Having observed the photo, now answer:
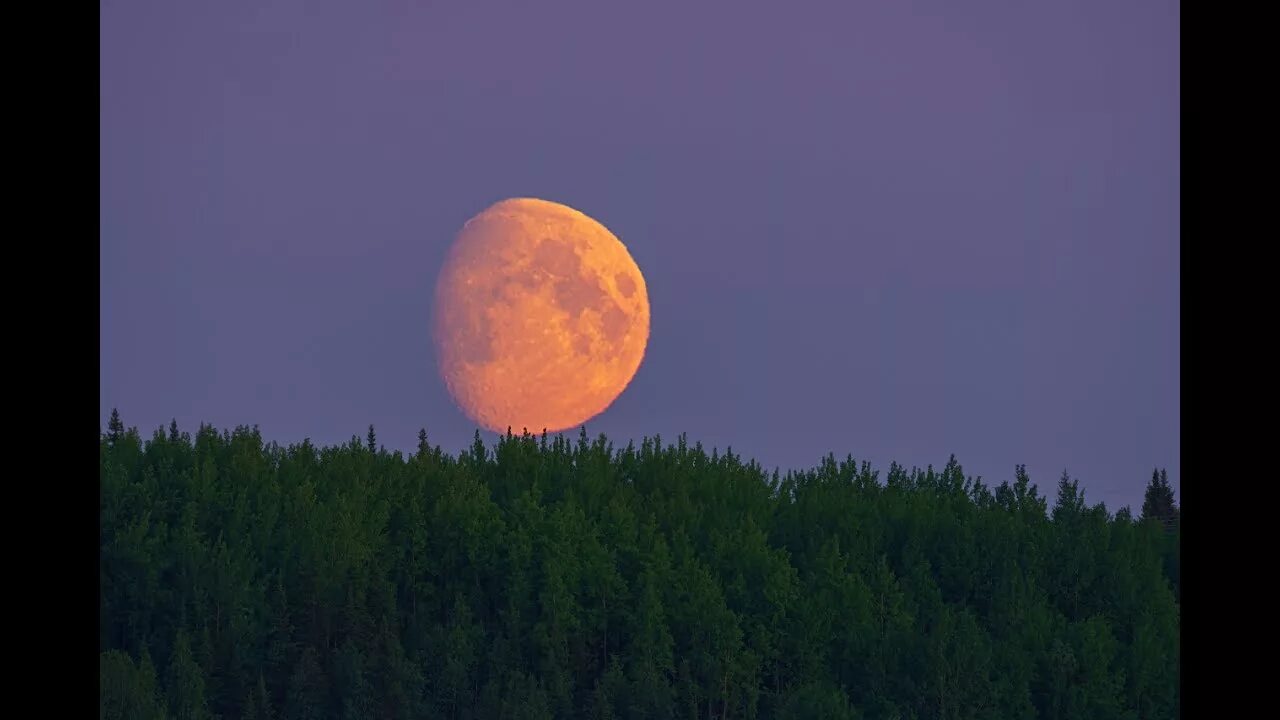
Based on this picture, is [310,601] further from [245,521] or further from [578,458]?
[578,458]

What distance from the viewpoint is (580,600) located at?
44.4 m

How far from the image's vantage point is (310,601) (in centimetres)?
4328

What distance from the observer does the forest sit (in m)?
41.7

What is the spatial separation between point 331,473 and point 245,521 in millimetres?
4238

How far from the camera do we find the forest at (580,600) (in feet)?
137

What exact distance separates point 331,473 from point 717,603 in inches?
483
